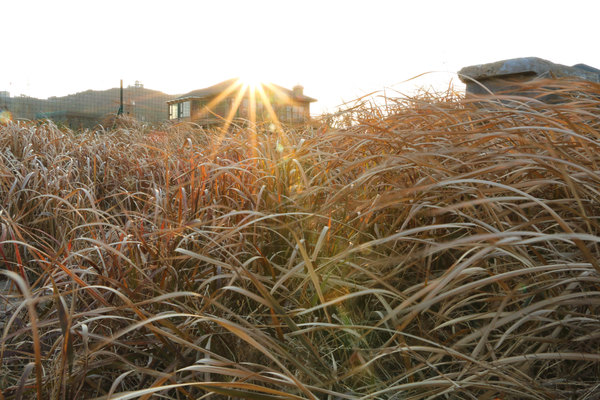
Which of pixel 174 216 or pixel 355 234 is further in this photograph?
pixel 174 216

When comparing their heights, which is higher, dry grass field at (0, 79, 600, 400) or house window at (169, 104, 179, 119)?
house window at (169, 104, 179, 119)

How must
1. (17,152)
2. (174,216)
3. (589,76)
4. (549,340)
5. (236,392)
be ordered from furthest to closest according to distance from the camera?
(589,76)
(17,152)
(174,216)
(549,340)
(236,392)

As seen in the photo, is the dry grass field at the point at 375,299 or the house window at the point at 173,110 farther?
the house window at the point at 173,110

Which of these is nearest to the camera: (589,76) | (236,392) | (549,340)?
(236,392)

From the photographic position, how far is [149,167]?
2.37 meters

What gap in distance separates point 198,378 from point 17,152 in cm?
253

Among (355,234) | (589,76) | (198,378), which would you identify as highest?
(589,76)

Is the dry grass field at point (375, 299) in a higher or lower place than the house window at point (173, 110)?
lower

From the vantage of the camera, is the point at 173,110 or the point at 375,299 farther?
the point at 173,110

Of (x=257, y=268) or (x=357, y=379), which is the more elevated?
(x=257, y=268)

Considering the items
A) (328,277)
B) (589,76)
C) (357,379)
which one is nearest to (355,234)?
(328,277)

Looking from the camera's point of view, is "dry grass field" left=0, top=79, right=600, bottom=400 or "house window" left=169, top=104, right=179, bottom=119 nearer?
"dry grass field" left=0, top=79, right=600, bottom=400

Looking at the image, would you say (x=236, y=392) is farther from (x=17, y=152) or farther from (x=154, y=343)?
(x=17, y=152)

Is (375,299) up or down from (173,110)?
down
